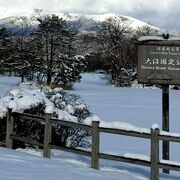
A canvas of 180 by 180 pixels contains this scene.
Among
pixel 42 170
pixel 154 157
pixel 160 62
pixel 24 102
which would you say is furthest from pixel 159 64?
pixel 24 102

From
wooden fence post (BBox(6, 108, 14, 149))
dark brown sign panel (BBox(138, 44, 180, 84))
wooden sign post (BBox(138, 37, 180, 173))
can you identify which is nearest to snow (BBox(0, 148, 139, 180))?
wooden fence post (BBox(6, 108, 14, 149))

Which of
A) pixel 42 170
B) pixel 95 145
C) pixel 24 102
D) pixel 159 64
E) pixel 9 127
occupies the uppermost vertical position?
pixel 159 64

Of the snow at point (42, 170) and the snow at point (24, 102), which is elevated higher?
the snow at point (24, 102)

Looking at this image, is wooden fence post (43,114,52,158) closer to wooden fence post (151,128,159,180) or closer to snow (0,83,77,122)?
snow (0,83,77,122)

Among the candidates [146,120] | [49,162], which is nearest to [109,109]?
[146,120]

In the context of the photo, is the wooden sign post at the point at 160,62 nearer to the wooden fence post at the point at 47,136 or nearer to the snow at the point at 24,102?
the wooden fence post at the point at 47,136

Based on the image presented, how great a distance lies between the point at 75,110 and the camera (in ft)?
41.4

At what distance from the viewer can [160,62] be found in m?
9.67

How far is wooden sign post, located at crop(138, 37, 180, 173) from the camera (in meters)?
9.59

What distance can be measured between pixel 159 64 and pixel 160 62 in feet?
0.15

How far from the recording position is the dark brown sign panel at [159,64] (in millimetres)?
9594

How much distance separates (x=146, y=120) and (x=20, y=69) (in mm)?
29659

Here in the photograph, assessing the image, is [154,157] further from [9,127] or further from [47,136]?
[9,127]

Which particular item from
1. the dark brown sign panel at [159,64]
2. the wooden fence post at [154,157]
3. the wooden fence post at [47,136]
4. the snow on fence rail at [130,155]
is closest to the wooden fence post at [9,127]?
the snow on fence rail at [130,155]
